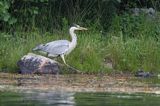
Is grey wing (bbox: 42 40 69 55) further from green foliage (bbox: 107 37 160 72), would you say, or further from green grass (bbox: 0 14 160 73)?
green foliage (bbox: 107 37 160 72)

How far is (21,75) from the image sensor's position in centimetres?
1488

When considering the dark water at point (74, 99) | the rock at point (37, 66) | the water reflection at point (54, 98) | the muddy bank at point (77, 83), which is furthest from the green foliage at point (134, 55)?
the water reflection at point (54, 98)

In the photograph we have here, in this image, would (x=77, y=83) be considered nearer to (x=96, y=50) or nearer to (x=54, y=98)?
(x=54, y=98)

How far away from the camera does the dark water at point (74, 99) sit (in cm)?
1020

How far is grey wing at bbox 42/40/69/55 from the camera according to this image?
15.8 m

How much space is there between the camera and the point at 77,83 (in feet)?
43.9

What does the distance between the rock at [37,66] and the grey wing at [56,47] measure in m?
0.44

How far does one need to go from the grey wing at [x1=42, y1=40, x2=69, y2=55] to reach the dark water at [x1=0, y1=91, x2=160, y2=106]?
420 centimetres

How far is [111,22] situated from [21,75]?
19.5 ft

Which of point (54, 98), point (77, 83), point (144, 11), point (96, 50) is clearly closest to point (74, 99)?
point (54, 98)

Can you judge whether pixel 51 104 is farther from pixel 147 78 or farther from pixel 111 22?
pixel 111 22

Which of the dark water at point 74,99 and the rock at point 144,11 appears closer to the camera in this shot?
the dark water at point 74,99

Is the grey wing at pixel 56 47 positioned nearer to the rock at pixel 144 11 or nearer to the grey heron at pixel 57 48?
the grey heron at pixel 57 48

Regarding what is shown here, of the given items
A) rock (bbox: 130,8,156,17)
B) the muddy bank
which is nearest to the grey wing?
the muddy bank
